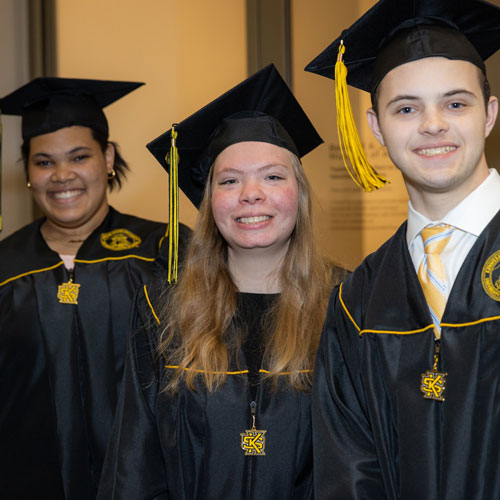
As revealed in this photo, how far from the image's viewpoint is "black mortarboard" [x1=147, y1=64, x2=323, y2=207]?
7.64 feet

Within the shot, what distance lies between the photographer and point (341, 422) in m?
1.84

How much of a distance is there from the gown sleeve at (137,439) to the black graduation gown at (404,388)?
55cm

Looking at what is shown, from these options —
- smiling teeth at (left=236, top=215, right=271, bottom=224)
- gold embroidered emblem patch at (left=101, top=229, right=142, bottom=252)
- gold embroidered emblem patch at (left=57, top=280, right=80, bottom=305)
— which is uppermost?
smiling teeth at (left=236, top=215, right=271, bottom=224)

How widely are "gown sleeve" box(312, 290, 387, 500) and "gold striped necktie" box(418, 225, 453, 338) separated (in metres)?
0.22

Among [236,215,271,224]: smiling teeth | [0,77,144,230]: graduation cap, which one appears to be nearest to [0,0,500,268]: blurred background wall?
[0,77,144,230]: graduation cap

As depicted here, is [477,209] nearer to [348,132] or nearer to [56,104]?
[348,132]

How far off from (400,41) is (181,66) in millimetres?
2728

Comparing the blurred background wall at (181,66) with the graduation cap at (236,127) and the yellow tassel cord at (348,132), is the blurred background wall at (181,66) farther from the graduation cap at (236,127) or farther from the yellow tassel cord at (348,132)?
the yellow tassel cord at (348,132)

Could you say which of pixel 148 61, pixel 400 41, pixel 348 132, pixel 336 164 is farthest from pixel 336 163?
pixel 400 41

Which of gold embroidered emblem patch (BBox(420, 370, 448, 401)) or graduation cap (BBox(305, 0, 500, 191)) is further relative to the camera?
graduation cap (BBox(305, 0, 500, 191))

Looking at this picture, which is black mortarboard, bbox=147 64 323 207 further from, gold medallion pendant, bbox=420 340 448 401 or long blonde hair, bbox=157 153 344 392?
gold medallion pendant, bbox=420 340 448 401

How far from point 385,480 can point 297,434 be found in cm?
38

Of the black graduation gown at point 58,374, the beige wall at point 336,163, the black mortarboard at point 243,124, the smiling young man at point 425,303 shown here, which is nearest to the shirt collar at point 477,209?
the smiling young man at point 425,303

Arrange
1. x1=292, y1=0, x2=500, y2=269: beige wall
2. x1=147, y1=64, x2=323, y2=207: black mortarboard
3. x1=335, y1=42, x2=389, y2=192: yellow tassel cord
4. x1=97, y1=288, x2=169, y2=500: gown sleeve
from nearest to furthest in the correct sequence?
x1=335, y1=42, x2=389, y2=192: yellow tassel cord
x1=97, y1=288, x2=169, y2=500: gown sleeve
x1=147, y1=64, x2=323, y2=207: black mortarboard
x1=292, y1=0, x2=500, y2=269: beige wall
